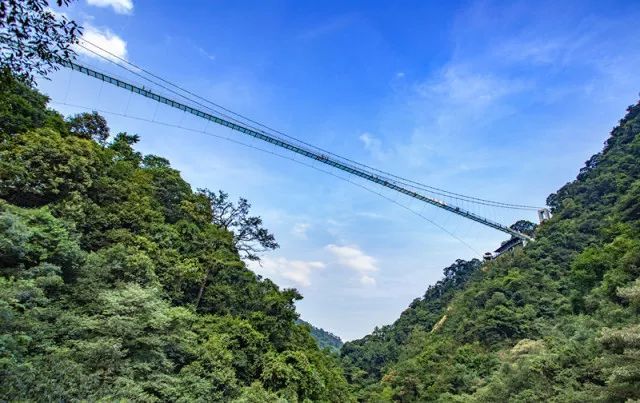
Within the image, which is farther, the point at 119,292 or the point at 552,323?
the point at 552,323

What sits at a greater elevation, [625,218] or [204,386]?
[625,218]

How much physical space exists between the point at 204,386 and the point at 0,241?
7.07 m

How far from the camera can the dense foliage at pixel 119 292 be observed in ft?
32.1

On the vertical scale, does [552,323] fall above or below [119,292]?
above

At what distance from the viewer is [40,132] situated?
1628 cm

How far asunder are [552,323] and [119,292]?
2811 cm

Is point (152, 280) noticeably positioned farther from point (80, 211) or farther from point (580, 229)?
point (580, 229)

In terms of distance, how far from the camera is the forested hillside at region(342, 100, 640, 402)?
14.6 meters

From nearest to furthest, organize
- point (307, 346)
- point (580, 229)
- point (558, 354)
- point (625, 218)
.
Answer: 1. point (558, 354)
2. point (307, 346)
3. point (625, 218)
4. point (580, 229)

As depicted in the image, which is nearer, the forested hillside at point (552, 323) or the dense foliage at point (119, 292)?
the dense foliage at point (119, 292)

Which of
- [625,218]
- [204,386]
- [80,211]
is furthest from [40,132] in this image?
[625,218]

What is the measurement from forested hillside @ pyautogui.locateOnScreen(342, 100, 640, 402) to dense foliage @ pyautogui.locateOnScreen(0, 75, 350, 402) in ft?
33.6

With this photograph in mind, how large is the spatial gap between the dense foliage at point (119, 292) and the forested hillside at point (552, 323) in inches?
404

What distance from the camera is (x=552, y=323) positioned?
28.5 meters
